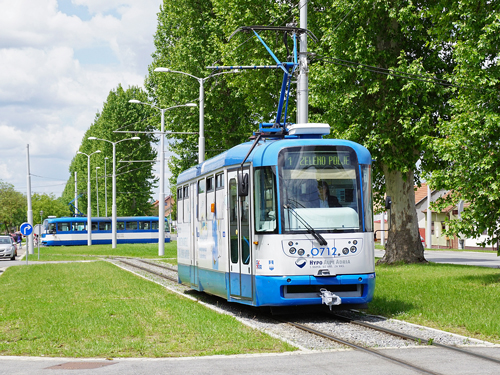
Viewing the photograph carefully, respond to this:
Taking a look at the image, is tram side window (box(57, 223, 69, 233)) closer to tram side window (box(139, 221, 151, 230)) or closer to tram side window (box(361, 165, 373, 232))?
tram side window (box(139, 221, 151, 230))

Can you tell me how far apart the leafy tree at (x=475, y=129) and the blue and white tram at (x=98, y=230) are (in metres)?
55.0

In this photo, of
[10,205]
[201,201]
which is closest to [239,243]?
[201,201]

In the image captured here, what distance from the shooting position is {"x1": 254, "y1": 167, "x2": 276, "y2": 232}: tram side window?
12.2 m

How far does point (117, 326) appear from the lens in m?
11.4

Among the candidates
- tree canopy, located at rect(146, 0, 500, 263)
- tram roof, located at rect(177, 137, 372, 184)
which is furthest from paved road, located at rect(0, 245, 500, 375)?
tree canopy, located at rect(146, 0, 500, 263)

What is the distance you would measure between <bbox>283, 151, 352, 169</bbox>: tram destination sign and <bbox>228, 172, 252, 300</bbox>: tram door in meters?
0.99

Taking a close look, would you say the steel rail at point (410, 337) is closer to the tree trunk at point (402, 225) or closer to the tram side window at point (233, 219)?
the tram side window at point (233, 219)

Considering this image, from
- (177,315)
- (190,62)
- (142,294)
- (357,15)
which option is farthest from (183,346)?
(190,62)

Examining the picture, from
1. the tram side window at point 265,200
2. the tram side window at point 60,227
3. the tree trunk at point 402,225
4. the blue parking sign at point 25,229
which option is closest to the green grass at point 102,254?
the blue parking sign at point 25,229

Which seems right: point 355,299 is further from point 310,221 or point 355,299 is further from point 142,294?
point 142,294

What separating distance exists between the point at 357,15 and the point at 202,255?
505 inches

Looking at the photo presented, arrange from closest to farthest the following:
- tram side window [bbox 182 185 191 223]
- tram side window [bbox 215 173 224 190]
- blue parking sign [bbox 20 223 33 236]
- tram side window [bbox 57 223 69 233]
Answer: tram side window [bbox 215 173 224 190], tram side window [bbox 182 185 191 223], blue parking sign [bbox 20 223 33 236], tram side window [bbox 57 223 69 233]

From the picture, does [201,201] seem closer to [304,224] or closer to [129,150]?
[304,224]

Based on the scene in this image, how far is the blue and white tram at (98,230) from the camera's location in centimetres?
7019
